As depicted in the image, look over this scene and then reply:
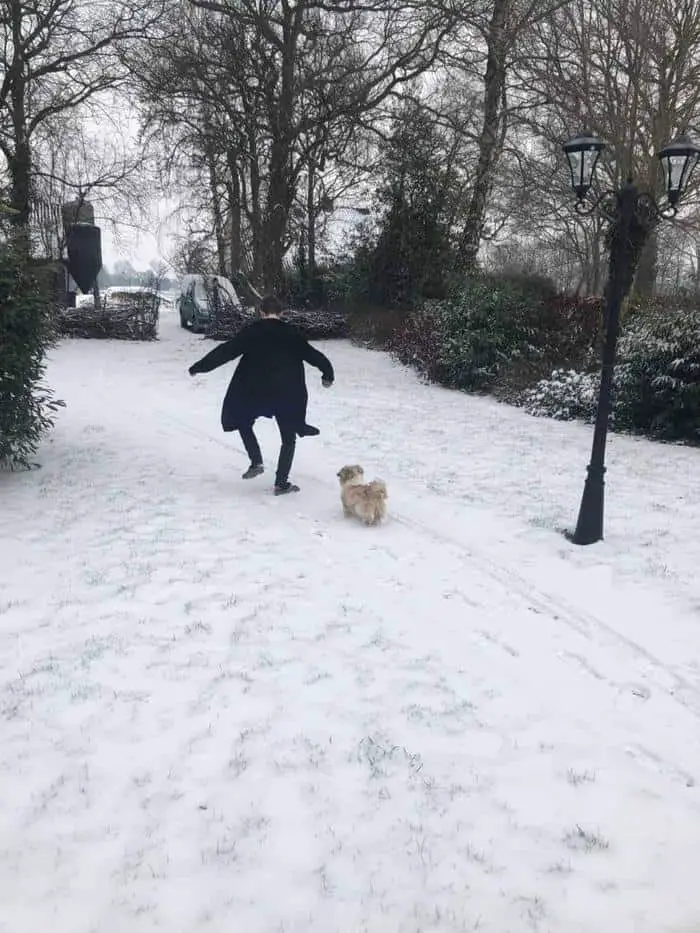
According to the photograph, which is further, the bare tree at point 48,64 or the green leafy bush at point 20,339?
the bare tree at point 48,64

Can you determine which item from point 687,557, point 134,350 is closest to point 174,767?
point 687,557

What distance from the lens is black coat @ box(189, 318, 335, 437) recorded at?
22.3 feet

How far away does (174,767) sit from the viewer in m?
3.18

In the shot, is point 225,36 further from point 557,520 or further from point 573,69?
point 557,520

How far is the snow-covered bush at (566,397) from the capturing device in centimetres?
1223

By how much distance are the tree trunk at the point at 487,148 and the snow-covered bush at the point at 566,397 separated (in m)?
8.55

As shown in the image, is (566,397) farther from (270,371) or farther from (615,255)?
(270,371)

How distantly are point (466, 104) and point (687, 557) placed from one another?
19.4 metres

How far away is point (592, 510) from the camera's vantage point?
6340mm

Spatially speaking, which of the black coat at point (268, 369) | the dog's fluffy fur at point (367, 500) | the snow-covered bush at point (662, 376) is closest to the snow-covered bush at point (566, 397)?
the snow-covered bush at point (662, 376)

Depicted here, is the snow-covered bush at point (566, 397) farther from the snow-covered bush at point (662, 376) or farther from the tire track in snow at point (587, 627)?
the tire track in snow at point (587, 627)

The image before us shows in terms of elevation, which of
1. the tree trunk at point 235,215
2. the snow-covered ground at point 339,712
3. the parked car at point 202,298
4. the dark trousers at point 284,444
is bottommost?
the snow-covered ground at point 339,712

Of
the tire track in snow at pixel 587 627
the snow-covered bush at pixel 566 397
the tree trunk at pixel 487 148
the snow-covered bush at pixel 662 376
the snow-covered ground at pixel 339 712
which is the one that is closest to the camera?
the snow-covered ground at pixel 339 712

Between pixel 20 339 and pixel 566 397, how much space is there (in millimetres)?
9064
